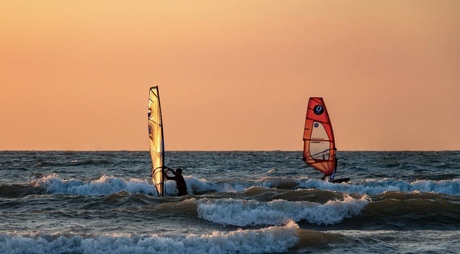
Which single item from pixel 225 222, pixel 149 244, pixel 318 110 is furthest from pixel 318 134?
pixel 149 244

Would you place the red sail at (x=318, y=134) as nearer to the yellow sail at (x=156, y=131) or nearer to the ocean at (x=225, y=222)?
the ocean at (x=225, y=222)

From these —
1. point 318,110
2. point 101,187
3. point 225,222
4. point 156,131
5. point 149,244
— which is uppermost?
point 318,110

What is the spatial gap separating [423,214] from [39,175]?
65.8 ft

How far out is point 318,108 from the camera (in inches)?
1093

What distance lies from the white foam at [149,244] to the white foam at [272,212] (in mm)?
2774

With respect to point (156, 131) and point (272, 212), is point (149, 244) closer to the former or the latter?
point (272, 212)

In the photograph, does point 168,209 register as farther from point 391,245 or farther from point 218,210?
point 391,245

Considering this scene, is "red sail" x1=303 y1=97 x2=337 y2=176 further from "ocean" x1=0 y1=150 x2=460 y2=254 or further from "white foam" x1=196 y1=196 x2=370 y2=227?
"white foam" x1=196 y1=196 x2=370 y2=227

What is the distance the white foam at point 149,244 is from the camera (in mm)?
14242

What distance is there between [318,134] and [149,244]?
1422 cm

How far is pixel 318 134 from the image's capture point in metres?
27.8

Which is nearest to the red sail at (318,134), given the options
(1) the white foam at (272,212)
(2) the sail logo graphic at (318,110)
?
(2) the sail logo graphic at (318,110)

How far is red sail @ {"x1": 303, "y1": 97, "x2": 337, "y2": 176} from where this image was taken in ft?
91.1

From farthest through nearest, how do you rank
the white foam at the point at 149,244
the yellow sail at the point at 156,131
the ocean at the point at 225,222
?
the yellow sail at the point at 156,131 < the ocean at the point at 225,222 < the white foam at the point at 149,244
